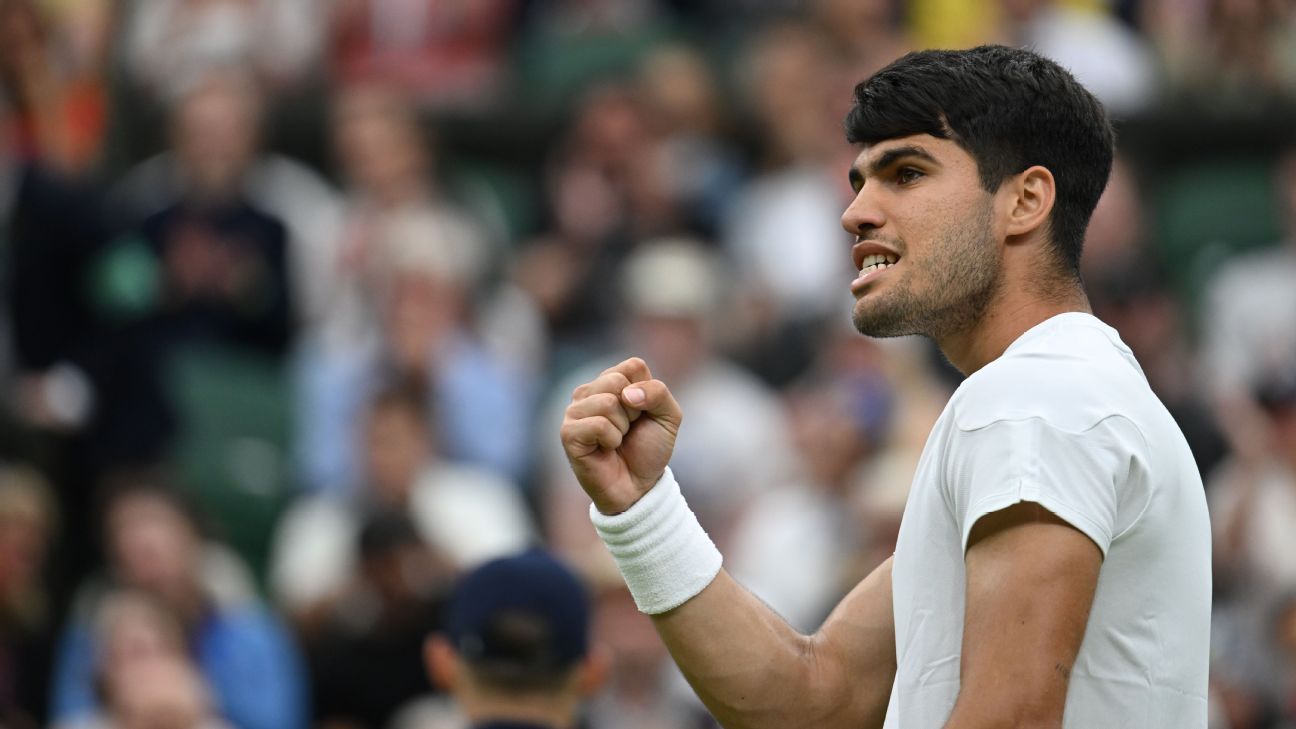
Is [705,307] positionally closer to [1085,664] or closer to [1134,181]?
[1134,181]

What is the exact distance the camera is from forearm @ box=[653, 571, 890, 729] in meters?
3.75

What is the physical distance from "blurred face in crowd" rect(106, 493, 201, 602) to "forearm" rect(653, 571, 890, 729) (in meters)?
5.30

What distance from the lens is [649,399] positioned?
3699 millimetres

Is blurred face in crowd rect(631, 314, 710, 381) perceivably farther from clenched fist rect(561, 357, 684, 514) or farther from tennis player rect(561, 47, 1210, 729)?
clenched fist rect(561, 357, 684, 514)

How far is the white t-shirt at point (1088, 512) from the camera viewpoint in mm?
3076

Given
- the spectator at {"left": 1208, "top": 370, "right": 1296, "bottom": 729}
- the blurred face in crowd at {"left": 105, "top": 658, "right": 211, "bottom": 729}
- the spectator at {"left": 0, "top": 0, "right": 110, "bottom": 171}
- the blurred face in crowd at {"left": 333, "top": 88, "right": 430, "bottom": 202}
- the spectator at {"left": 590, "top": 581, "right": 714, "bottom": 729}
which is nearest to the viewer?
the blurred face in crowd at {"left": 105, "top": 658, "right": 211, "bottom": 729}

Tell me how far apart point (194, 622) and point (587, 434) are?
5.39 metres

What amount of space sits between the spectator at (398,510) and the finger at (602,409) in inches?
200

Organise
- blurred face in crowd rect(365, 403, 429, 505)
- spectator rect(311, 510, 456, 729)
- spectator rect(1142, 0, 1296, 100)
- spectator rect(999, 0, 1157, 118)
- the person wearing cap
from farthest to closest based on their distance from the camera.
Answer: spectator rect(1142, 0, 1296, 100) → spectator rect(999, 0, 1157, 118) → blurred face in crowd rect(365, 403, 429, 505) → spectator rect(311, 510, 456, 729) → the person wearing cap

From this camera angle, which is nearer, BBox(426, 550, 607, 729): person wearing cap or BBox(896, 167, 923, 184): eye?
BBox(896, 167, 923, 184): eye

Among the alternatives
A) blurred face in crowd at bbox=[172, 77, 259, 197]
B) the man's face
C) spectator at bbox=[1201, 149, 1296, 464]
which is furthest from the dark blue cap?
blurred face in crowd at bbox=[172, 77, 259, 197]

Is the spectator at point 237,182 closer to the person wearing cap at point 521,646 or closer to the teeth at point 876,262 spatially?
the person wearing cap at point 521,646

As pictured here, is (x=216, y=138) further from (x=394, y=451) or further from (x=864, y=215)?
(x=864, y=215)

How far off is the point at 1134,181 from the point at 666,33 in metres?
3.15
